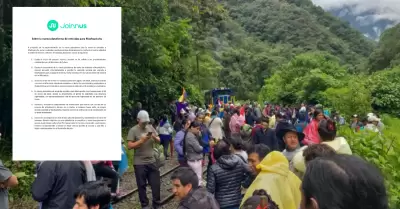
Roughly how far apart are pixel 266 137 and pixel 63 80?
5898mm

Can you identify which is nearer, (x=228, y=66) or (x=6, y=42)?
(x=6, y=42)

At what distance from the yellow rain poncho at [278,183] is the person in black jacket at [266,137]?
4.11m

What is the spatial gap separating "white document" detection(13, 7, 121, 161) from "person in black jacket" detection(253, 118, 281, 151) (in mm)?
5697

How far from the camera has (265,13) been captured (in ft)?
343

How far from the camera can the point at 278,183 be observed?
3.51 metres

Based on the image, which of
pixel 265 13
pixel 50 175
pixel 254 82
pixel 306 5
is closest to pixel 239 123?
pixel 50 175

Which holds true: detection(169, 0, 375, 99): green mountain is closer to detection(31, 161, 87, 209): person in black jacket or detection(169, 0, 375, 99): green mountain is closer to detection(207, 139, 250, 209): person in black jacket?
detection(207, 139, 250, 209): person in black jacket

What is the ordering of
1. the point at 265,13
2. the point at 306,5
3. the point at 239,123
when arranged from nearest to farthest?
the point at 239,123, the point at 265,13, the point at 306,5

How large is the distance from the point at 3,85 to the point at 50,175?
22.3ft

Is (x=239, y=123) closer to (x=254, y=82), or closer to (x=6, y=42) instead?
(x=6, y=42)

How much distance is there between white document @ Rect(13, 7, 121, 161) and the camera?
2389mm

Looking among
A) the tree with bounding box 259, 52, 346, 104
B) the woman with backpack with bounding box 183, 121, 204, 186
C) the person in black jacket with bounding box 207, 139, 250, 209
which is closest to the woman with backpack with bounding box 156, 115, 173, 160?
the woman with backpack with bounding box 183, 121, 204, 186

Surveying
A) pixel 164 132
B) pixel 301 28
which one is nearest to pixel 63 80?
pixel 164 132

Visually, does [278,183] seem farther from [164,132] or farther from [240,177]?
[164,132]
